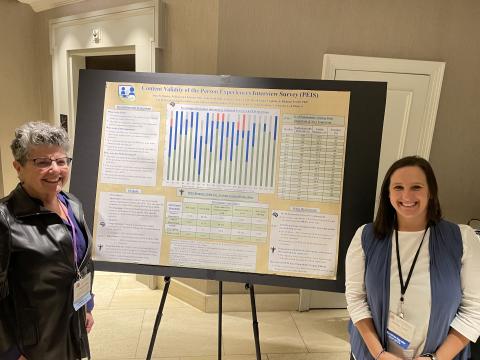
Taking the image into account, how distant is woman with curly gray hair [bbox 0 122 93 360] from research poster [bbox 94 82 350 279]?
1.12 feet

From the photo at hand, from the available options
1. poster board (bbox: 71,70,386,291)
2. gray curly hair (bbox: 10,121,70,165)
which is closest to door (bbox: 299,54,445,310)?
poster board (bbox: 71,70,386,291)

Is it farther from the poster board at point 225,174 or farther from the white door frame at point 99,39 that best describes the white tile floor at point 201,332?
the white door frame at point 99,39

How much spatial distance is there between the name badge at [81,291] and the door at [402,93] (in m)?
1.94

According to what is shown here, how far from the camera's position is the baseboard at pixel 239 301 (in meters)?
2.81

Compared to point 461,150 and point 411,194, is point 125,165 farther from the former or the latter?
point 461,150

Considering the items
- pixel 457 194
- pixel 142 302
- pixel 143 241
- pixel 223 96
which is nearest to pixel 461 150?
pixel 457 194

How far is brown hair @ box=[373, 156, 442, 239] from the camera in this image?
54.1 inches

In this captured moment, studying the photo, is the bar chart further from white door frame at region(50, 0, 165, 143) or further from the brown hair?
white door frame at region(50, 0, 165, 143)

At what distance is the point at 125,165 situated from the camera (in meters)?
1.63

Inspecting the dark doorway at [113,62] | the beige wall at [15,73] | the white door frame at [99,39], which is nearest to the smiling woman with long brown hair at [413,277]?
the white door frame at [99,39]

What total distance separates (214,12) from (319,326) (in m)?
2.36

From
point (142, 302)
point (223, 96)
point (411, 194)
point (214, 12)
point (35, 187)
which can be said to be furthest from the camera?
point (142, 302)

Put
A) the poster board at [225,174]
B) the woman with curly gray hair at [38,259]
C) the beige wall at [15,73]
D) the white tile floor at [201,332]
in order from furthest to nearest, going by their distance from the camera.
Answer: the beige wall at [15,73] → the white tile floor at [201,332] → the poster board at [225,174] → the woman with curly gray hair at [38,259]

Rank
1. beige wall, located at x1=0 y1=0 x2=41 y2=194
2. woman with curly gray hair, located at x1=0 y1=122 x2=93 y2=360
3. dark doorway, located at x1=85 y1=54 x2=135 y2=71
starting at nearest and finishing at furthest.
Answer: woman with curly gray hair, located at x1=0 y1=122 x2=93 y2=360, beige wall, located at x1=0 y1=0 x2=41 y2=194, dark doorway, located at x1=85 y1=54 x2=135 y2=71
